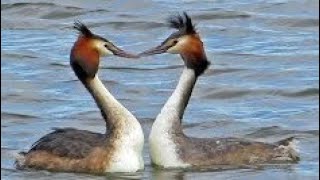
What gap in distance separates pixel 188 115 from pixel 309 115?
1.26 m

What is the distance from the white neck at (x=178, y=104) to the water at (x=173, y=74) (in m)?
0.48

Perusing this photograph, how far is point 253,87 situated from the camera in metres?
18.1

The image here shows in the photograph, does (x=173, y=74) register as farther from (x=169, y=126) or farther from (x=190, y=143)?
(x=190, y=143)

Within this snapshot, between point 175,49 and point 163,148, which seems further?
point 175,49

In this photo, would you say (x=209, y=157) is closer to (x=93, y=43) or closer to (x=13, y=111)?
(x=93, y=43)

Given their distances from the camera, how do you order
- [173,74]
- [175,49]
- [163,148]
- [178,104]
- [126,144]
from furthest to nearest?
[173,74], [175,49], [178,104], [163,148], [126,144]

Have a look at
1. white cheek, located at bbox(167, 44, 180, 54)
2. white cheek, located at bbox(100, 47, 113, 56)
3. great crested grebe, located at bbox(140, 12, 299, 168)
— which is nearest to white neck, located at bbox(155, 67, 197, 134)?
great crested grebe, located at bbox(140, 12, 299, 168)

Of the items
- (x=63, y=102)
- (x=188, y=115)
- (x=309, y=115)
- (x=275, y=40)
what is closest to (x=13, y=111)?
(x=63, y=102)

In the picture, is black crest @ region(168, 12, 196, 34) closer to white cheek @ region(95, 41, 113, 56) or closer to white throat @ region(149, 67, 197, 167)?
white throat @ region(149, 67, 197, 167)

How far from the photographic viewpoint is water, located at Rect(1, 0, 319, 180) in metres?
16.2

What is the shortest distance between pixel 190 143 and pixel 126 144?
2.05 feet

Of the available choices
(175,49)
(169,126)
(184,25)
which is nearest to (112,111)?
Answer: (169,126)

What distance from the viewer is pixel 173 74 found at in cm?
1898

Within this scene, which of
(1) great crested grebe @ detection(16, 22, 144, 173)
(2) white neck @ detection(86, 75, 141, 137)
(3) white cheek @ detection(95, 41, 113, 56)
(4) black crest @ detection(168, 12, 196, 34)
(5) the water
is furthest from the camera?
(5) the water
